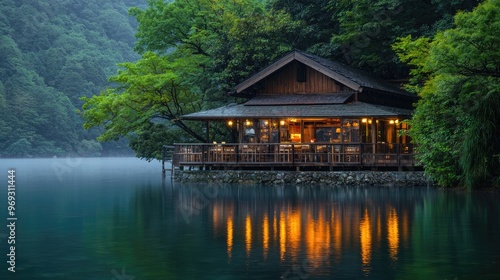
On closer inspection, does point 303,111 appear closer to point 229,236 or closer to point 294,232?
point 294,232

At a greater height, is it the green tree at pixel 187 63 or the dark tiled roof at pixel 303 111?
the green tree at pixel 187 63

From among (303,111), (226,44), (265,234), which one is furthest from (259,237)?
(226,44)

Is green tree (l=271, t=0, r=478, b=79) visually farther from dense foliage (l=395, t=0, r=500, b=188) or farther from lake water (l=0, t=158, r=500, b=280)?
lake water (l=0, t=158, r=500, b=280)

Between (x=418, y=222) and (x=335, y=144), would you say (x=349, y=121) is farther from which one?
(x=418, y=222)

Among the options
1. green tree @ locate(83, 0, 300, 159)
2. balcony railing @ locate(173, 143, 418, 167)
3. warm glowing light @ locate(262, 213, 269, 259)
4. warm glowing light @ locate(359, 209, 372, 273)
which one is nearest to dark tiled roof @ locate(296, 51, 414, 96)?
balcony railing @ locate(173, 143, 418, 167)

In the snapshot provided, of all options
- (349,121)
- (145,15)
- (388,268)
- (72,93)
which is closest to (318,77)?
(349,121)

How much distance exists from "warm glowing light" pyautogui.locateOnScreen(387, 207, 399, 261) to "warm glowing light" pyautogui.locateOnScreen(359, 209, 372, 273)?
48 centimetres

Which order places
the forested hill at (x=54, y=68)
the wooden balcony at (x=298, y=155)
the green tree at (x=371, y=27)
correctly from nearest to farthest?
the wooden balcony at (x=298, y=155)
the green tree at (x=371, y=27)
the forested hill at (x=54, y=68)

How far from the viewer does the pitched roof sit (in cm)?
4675

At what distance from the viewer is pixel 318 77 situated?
162 feet

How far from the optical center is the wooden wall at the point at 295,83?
49062 mm

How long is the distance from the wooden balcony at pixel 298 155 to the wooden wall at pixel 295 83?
4.51m

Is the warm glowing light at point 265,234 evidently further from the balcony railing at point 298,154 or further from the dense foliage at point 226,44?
the dense foliage at point 226,44

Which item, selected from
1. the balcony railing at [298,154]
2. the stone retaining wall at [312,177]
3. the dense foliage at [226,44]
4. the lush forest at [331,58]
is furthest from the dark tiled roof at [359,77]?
the stone retaining wall at [312,177]
